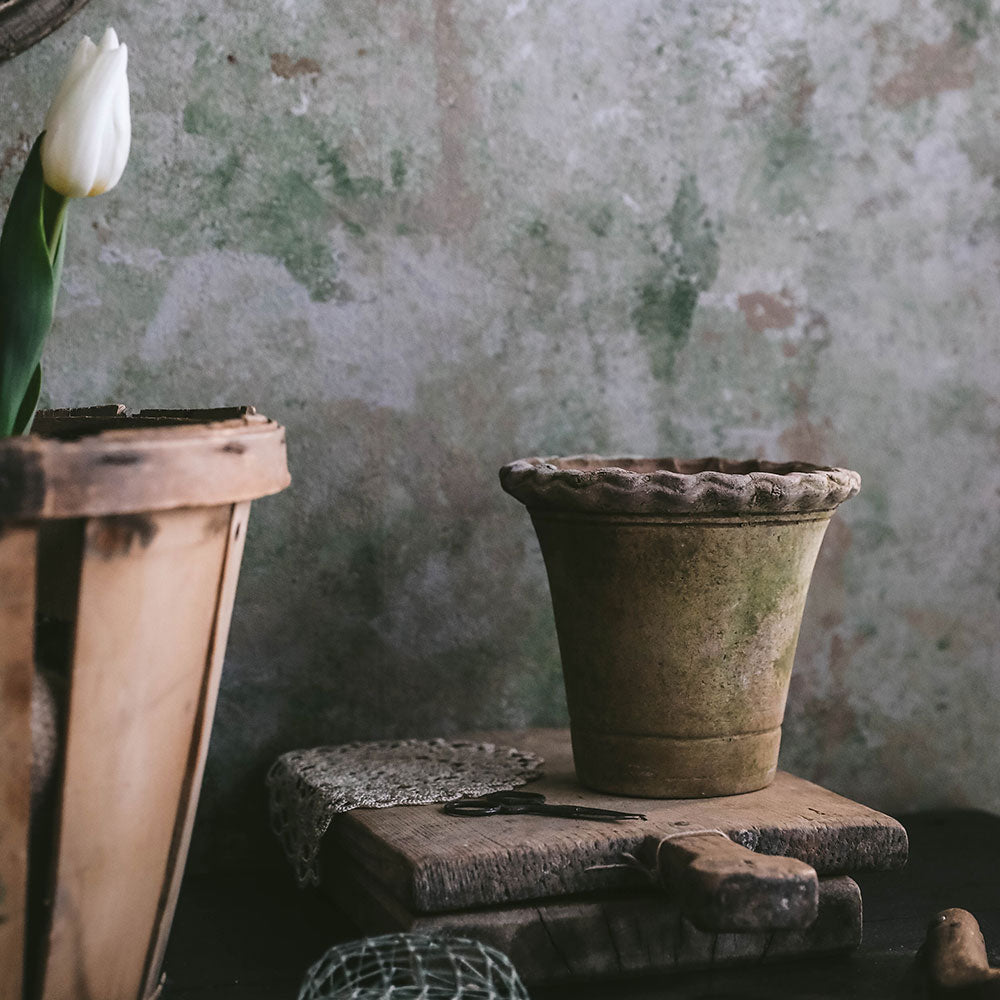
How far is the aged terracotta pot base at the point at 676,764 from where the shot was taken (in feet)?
4.86

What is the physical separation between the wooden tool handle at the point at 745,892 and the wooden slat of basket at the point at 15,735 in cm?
64

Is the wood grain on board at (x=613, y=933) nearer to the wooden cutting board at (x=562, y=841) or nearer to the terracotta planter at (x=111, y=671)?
the wooden cutting board at (x=562, y=841)

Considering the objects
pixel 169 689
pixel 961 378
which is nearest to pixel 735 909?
pixel 169 689

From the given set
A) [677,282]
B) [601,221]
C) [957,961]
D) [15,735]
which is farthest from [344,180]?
[957,961]

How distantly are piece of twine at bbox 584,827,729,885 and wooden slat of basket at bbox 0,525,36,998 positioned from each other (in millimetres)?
605

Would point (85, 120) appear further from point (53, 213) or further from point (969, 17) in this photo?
point (969, 17)

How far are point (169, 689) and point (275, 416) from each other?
763 millimetres

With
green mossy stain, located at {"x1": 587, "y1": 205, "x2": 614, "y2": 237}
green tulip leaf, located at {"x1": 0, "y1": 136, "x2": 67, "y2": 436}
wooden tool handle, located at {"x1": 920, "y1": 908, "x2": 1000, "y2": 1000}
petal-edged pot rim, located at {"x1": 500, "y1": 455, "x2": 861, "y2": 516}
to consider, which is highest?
green mossy stain, located at {"x1": 587, "y1": 205, "x2": 614, "y2": 237}

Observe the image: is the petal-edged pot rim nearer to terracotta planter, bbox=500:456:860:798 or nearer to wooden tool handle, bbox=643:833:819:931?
terracotta planter, bbox=500:456:860:798

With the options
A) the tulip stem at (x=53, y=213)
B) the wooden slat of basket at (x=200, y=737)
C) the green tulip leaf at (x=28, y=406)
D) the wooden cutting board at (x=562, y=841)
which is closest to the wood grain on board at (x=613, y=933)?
the wooden cutting board at (x=562, y=841)

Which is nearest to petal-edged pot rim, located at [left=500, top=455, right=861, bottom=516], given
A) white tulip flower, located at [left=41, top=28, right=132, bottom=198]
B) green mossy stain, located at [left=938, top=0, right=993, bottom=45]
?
white tulip flower, located at [left=41, top=28, right=132, bottom=198]

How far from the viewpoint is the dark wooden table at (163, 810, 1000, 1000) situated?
4.26 feet

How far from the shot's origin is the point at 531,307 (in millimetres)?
1854

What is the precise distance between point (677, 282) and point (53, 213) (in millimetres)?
1064
